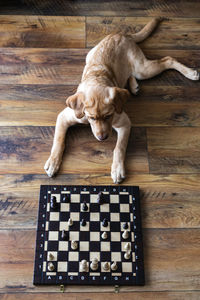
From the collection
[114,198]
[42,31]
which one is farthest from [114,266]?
[42,31]

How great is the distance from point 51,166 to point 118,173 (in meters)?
0.52

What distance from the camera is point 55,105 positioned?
2.84 metres

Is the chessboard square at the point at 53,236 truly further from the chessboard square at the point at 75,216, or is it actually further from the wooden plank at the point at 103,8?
the wooden plank at the point at 103,8

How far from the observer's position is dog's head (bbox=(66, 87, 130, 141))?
2.15 meters

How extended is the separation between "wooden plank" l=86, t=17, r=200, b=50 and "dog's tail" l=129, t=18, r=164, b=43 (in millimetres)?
53

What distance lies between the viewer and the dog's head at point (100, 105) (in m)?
2.15

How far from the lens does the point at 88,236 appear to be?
2287 millimetres

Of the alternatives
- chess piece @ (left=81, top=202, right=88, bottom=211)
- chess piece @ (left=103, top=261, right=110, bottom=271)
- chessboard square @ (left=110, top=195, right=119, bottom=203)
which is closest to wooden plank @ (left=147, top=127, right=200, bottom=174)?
chessboard square @ (left=110, top=195, right=119, bottom=203)

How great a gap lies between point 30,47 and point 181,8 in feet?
5.44

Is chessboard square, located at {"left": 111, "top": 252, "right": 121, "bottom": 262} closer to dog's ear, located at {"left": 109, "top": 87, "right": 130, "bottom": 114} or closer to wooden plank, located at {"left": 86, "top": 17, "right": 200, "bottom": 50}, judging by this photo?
dog's ear, located at {"left": 109, "top": 87, "right": 130, "bottom": 114}

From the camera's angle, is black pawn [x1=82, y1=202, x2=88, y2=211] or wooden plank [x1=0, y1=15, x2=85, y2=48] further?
wooden plank [x1=0, y1=15, x2=85, y2=48]

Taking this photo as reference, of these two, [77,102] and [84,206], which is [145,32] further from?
[84,206]

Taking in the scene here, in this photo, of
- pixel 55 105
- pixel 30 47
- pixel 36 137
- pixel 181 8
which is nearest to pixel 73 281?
pixel 36 137

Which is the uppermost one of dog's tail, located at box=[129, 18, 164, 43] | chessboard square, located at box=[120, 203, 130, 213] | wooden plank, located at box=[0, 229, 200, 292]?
dog's tail, located at box=[129, 18, 164, 43]
